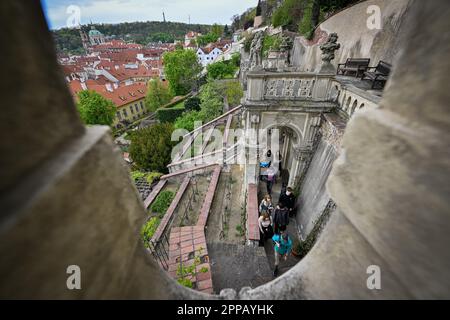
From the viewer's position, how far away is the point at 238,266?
4.38 meters

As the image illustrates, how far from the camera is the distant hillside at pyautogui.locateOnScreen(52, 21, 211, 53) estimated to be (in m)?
104

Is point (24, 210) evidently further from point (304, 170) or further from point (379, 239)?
point (304, 170)

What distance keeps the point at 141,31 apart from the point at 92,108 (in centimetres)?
14489

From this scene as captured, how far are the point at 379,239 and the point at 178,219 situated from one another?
5865 millimetres

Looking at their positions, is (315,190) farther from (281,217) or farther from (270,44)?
(270,44)

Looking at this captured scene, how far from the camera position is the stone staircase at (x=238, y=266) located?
4059 millimetres

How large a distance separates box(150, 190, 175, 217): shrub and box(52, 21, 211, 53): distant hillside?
412ft

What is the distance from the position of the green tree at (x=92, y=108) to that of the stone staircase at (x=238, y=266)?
25.6 metres

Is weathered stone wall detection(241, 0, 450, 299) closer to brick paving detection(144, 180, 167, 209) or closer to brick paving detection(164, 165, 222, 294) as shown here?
brick paving detection(164, 165, 222, 294)

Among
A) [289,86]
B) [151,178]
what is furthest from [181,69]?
[289,86]

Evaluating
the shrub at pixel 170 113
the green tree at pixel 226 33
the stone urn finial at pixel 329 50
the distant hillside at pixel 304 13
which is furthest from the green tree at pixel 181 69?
the green tree at pixel 226 33

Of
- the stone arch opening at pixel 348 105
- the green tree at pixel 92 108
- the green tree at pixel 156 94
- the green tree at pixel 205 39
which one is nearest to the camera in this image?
the stone arch opening at pixel 348 105

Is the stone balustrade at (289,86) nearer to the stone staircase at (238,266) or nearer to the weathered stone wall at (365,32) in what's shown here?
the weathered stone wall at (365,32)

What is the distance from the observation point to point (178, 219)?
19.9 ft
